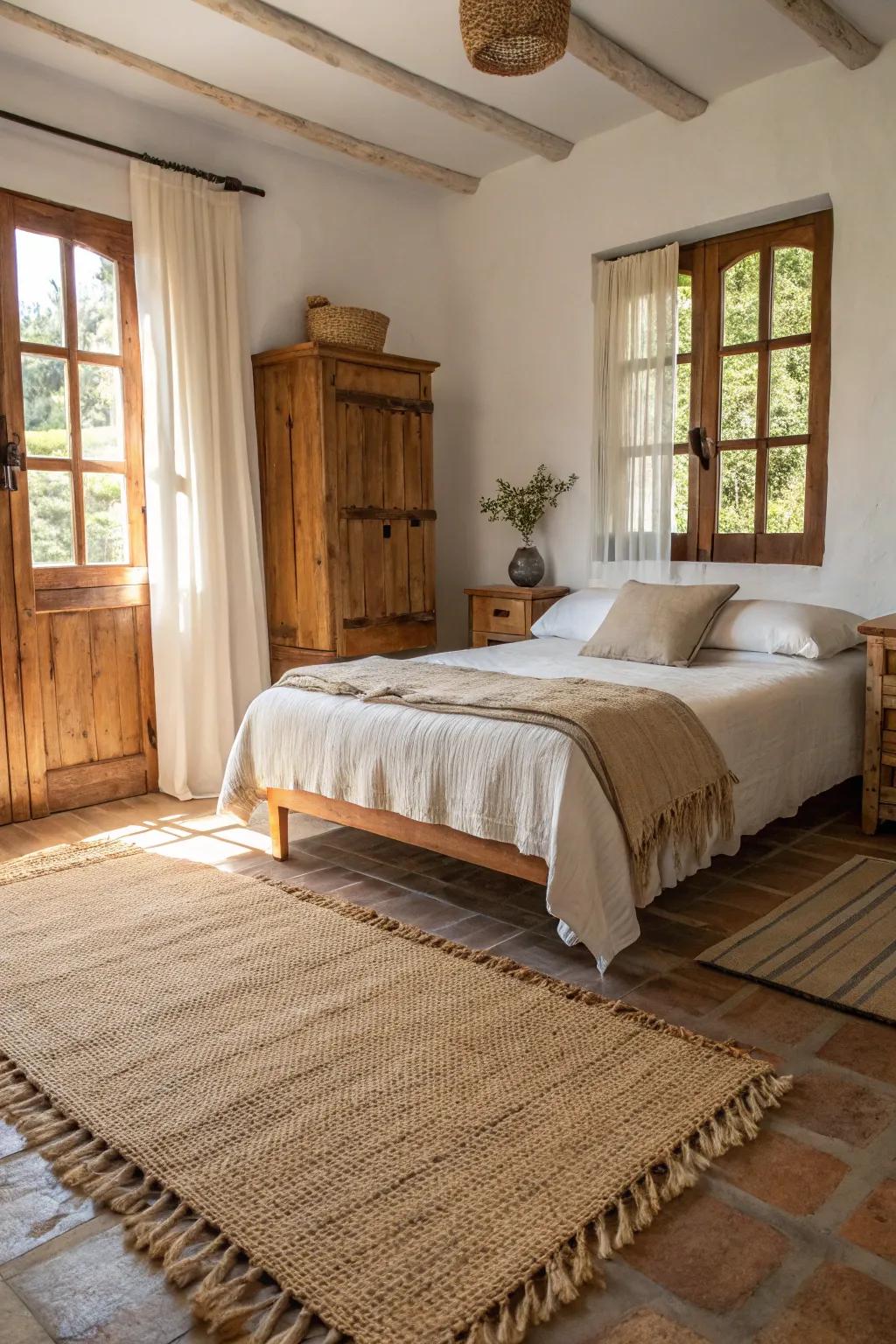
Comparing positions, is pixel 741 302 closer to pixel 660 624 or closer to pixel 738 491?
pixel 738 491

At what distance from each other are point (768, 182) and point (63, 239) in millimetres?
2802

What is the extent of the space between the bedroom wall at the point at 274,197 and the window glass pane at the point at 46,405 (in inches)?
24.4

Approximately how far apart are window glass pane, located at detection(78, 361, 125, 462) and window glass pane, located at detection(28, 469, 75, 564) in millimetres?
181

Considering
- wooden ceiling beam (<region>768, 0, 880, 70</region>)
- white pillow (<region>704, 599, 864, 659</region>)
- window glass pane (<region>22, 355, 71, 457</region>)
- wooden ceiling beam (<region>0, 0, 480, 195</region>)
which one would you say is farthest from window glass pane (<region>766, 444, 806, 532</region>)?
window glass pane (<region>22, 355, 71, 457</region>)

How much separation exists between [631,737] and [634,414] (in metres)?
2.43

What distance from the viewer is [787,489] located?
4207 millimetres

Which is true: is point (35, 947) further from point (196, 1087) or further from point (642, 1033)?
point (642, 1033)

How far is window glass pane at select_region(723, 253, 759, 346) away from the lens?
4266 mm

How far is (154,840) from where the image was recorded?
11.6 feet

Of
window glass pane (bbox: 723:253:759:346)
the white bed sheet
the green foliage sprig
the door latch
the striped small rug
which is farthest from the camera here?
the green foliage sprig

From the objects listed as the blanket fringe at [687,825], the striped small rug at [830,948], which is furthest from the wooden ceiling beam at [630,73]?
the striped small rug at [830,948]

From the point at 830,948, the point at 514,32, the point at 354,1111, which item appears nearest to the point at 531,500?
the point at 514,32

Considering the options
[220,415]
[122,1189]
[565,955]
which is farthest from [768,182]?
[122,1189]

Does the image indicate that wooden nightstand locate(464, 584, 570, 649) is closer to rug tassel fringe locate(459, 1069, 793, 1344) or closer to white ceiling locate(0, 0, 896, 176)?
white ceiling locate(0, 0, 896, 176)
